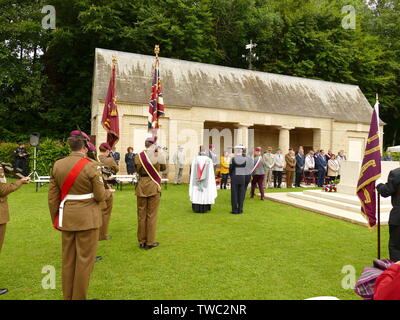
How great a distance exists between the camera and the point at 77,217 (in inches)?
162

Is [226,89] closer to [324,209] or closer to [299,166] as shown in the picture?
[299,166]

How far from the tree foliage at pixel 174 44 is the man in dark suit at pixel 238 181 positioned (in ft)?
64.9

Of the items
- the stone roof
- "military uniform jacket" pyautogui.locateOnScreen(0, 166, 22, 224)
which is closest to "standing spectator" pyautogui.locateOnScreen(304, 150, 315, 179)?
the stone roof

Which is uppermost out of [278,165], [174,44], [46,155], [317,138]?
[174,44]

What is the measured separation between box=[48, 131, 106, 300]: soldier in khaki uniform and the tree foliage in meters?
24.6

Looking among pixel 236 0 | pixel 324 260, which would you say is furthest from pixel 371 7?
pixel 324 260

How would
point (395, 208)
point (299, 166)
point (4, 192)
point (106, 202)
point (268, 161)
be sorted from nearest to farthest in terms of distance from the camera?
1. point (4, 192)
2. point (395, 208)
3. point (106, 202)
4. point (268, 161)
5. point (299, 166)

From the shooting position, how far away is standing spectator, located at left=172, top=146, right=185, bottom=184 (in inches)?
713

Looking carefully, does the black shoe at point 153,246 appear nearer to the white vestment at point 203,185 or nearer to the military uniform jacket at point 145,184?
Answer: the military uniform jacket at point 145,184

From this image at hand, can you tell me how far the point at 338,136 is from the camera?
78.6 ft

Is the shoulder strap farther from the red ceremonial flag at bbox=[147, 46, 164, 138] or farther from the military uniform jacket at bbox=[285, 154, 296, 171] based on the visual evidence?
the military uniform jacket at bbox=[285, 154, 296, 171]

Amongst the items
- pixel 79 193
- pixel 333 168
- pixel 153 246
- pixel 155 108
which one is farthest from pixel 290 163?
pixel 79 193

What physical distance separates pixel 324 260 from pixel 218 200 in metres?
6.88

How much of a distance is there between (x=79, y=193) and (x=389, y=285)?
3442 mm
